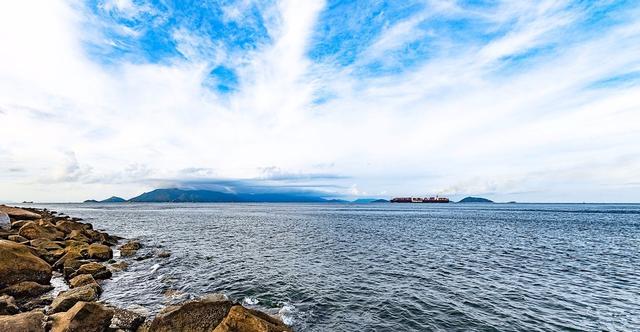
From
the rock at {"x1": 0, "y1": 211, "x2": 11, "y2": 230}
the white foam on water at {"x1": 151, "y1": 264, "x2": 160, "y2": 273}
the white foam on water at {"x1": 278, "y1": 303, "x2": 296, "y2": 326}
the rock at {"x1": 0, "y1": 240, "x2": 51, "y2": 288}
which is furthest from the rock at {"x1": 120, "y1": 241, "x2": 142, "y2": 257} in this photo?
the white foam on water at {"x1": 278, "y1": 303, "x2": 296, "y2": 326}

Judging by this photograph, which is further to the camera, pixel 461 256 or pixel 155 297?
pixel 461 256

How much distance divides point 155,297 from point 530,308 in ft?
77.8

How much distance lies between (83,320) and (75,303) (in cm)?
440

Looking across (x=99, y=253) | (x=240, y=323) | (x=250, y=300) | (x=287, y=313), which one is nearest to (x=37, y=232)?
(x=99, y=253)

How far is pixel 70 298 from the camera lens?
53.6 ft

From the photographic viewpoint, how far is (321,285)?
24.0 meters

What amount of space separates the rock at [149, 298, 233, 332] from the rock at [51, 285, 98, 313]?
6.29 m

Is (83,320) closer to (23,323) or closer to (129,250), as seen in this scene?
(23,323)

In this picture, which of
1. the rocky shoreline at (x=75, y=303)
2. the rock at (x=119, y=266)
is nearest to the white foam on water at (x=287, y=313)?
the rocky shoreline at (x=75, y=303)

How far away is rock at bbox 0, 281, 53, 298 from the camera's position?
18.4 m

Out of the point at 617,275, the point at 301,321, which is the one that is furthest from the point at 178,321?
the point at 617,275

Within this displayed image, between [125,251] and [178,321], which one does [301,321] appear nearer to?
[178,321]

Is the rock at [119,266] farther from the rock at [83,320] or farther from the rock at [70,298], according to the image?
the rock at [83,320]

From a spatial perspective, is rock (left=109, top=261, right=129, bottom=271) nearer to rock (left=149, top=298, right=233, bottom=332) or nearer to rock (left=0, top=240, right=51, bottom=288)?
rock (left=0, top=240, right=51, bottom=288)
